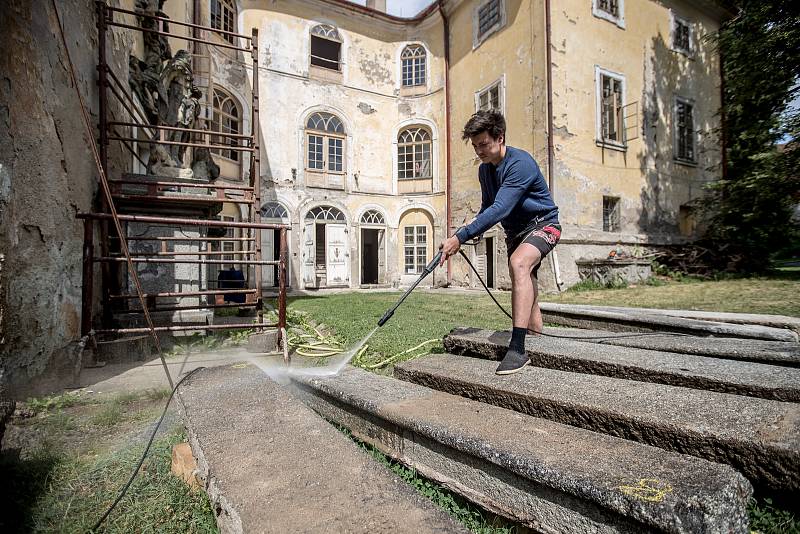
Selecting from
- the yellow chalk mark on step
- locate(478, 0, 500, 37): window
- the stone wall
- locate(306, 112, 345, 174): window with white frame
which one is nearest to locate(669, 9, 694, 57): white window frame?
locate(478, 0, 500, 37): window

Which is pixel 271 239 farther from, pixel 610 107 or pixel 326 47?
pixel 610 107

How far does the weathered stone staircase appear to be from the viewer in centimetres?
124

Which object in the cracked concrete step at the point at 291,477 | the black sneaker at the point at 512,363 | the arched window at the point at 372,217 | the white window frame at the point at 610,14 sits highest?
the white window frame at the point at 610,14

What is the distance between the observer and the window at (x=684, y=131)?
14.3 m

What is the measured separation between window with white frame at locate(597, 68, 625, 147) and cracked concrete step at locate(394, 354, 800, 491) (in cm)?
1226

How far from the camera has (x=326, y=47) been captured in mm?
16953

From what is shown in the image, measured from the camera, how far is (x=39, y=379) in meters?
3.00

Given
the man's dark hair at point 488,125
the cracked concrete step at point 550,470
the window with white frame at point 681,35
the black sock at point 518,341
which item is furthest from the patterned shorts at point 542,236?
the window with white frame at point 681,35

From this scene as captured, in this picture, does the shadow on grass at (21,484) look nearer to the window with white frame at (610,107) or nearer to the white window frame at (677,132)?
the window with white frame at (610,107)

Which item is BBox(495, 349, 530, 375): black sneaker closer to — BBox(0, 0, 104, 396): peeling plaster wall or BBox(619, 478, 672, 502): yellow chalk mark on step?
BBox(619, 478, 672, 502): yellow chalk mark on step

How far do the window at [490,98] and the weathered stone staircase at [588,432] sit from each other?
12382 millimetres

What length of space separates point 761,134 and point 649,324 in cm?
1284

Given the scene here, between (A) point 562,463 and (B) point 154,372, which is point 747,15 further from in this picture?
(B) point 154,372

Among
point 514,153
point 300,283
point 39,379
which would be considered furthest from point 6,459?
point 300,283
